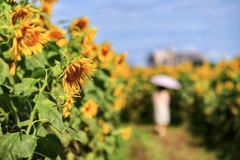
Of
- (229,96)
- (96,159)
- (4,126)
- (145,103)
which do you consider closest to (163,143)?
(229,96)

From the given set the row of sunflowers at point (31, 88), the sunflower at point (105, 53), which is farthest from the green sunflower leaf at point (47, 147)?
the sunflower at point (105, 53)

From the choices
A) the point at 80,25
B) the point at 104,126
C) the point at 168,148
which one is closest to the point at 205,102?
the point at 168,148

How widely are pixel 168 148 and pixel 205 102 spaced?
1.63m

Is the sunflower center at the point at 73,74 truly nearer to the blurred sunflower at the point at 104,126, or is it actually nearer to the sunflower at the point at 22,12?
the sunflower at the point at 22,12

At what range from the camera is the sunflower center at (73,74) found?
6.32 ft

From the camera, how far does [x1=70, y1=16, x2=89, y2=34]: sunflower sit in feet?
11.7

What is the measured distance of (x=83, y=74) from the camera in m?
1.99

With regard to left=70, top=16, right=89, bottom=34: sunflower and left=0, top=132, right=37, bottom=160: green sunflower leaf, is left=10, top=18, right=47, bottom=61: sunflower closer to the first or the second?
left=0, top=132, right=37, bottom=160: green sunflower leaf

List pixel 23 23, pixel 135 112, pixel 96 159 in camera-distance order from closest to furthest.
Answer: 1. pixel 23 23
2. pixel 96 159
3. pixel 135 112

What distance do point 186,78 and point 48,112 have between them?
13616mm

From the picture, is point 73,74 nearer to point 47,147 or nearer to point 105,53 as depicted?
point 47,147

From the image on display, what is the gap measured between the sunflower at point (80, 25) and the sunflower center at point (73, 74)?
1611 mm

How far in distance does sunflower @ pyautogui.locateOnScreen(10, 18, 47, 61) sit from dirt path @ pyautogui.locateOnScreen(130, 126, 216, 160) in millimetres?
6593

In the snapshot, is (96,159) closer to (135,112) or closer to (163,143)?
(163,143)
